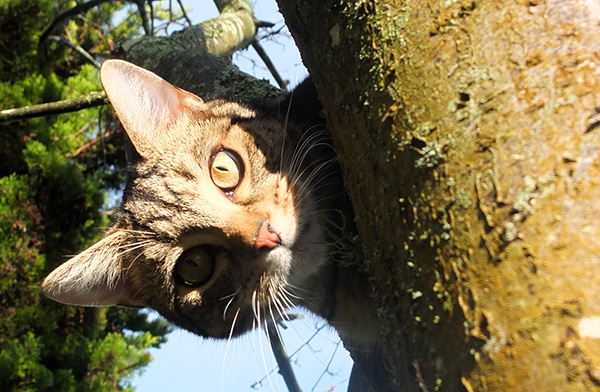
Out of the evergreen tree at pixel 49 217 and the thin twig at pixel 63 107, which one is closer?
the thin twig at pixel 63 107

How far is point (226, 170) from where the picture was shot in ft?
5.79

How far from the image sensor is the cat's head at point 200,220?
5.40ft

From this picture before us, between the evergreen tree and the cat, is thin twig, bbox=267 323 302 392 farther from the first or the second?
the evergreen tree

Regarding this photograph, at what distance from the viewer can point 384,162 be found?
36.3 inches

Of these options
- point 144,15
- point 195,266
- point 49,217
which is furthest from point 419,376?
point 49,217

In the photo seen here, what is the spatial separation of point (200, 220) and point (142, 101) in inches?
23.6

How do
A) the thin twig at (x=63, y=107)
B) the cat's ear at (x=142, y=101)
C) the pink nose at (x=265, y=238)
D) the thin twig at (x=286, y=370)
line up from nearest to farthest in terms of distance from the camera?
the pink nose at (x=265, y=238)
the cat's ear at (x=142, y=101)
the thin twig at (x=286, y=370)
the thin twig at (x=63, y=107)

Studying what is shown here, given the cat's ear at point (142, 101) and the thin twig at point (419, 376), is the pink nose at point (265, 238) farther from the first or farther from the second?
the thin twig at point (419, 376)

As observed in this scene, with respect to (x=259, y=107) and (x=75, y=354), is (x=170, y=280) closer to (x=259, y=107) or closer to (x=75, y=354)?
(x=259, y=107)

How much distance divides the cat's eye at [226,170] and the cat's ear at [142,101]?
0.95 feet

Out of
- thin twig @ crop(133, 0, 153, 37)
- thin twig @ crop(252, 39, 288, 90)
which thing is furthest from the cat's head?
thin twig @ crop(133, 0, 153, 37)

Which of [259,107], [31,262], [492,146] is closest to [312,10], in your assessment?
[492,146]

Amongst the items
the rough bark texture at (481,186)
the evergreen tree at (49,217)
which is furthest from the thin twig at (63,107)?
the rough bark texture at (481,186)

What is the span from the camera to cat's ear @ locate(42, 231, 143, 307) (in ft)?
6.19
